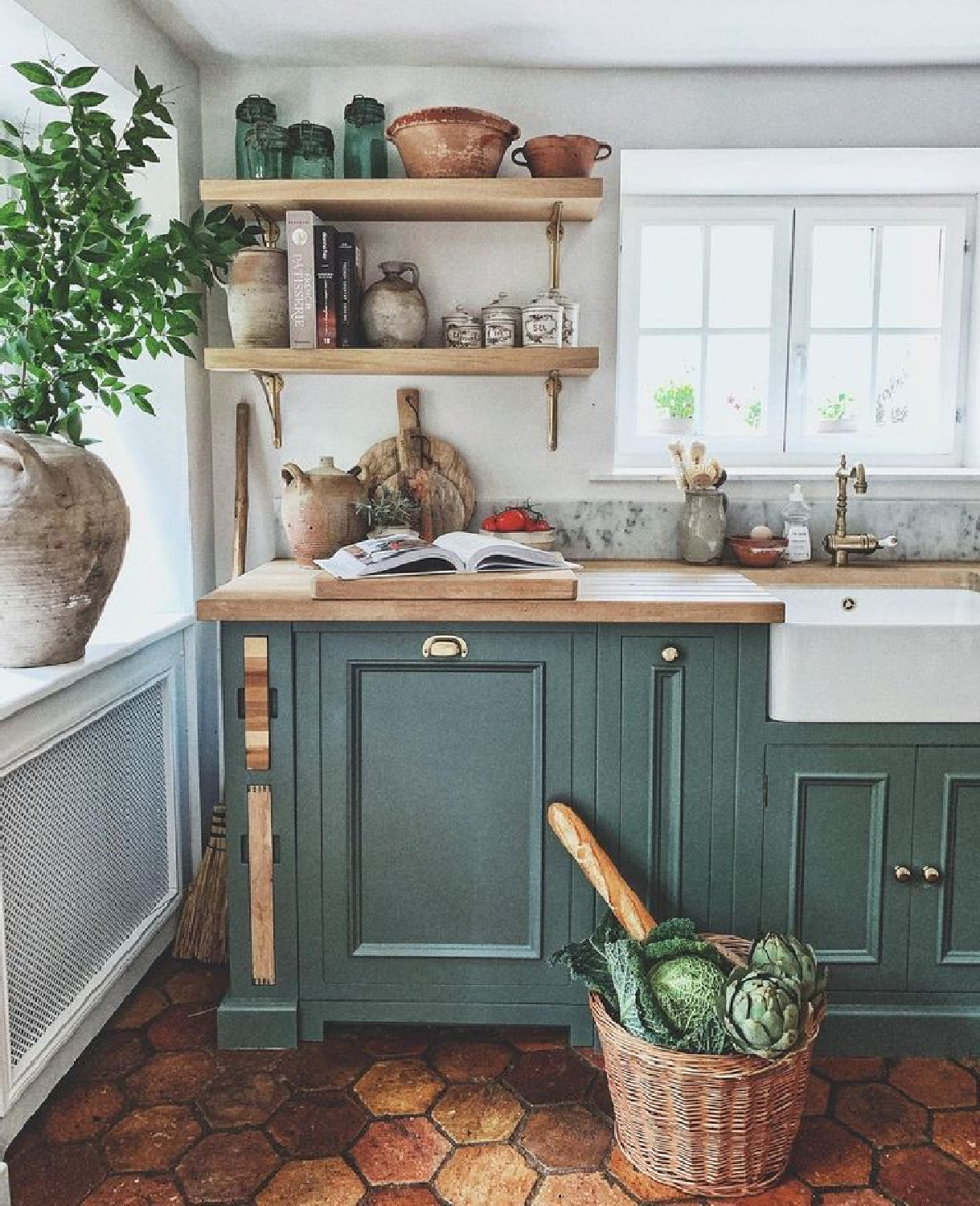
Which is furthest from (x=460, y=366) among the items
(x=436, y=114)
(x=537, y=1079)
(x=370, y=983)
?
(x=537, y=1079)

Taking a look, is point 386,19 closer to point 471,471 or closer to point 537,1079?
point 471,471

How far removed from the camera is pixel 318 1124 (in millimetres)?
1955

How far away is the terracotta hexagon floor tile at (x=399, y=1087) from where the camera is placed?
2008 mm

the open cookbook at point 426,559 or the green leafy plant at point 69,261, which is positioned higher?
the green leafy plant at point 69,261

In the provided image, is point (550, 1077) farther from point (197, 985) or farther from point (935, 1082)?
point (197, 985)

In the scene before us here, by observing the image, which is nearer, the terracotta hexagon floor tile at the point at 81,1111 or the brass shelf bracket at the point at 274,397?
the terracotta hexagon floor tile at the point at 81,1111

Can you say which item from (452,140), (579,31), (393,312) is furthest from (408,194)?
(579,31)

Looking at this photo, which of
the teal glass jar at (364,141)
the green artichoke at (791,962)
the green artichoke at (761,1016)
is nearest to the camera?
the green artichoke at (761,1016)

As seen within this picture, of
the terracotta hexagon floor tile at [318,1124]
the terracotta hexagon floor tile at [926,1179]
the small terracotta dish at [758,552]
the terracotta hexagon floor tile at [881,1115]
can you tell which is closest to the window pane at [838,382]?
the small terracotta dish at [758,552]

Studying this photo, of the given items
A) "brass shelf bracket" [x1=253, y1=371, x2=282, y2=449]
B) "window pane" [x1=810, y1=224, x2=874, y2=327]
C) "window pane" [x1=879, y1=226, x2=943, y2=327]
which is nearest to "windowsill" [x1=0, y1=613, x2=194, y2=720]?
"brass shelf bracket" [x1=253, y1=371, x2=282, y2=449]

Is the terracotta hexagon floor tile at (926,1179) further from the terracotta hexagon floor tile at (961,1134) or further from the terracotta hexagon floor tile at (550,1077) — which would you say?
the terracotta hexagon floor tile at (550,1077)

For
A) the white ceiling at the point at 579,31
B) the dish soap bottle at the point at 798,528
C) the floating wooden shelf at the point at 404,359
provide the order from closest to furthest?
the white ceiling at the point at 579,31 → the floating wooden shelf at the point at 404,359 → the dish soap bottle at the point at 798,528

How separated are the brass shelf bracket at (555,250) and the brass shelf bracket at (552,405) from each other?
0.74 ft

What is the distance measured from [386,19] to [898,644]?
1727mm
